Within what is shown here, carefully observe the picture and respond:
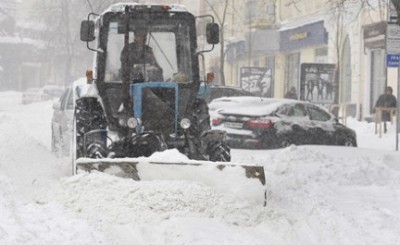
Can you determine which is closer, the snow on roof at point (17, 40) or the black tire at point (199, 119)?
the black tire at point (199, 119)

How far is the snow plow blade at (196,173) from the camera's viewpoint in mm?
6762

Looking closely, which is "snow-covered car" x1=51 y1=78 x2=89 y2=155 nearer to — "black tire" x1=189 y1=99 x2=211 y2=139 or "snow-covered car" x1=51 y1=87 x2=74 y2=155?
"snow-covered car" x1=51 y1=87 x2=74 y2=155

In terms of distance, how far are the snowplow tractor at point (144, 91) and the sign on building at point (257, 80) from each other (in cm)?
1553

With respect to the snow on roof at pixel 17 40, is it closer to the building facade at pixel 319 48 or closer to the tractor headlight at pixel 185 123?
the building facade at pixel 319 48

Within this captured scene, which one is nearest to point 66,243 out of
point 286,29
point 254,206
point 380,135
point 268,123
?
point 254,206

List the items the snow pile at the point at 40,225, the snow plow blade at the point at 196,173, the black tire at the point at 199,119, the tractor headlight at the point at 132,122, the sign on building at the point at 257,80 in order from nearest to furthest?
the snow pile at the point at 40,225, the snow plow blade at the point at 196,173, the tractor headlight at the point at 132,122, the black tire at the point at 199,119, the sign on building at the point at 257,80

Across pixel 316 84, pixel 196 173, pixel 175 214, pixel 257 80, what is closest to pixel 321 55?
pixel 257 80

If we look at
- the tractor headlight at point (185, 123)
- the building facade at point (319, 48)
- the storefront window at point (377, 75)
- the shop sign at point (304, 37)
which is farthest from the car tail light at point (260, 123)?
the shop sign at point (304, 37)

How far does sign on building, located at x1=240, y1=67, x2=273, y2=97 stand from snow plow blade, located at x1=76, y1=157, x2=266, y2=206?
17658 millimetres

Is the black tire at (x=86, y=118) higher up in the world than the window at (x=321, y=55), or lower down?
lower down

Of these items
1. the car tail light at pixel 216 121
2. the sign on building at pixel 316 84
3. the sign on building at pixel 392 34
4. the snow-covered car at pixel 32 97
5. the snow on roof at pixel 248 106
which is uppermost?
the sign on building at pixel 392 34

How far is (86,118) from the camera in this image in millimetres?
8570

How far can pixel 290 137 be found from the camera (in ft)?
49.3

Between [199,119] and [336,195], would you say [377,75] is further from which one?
[199,119]
